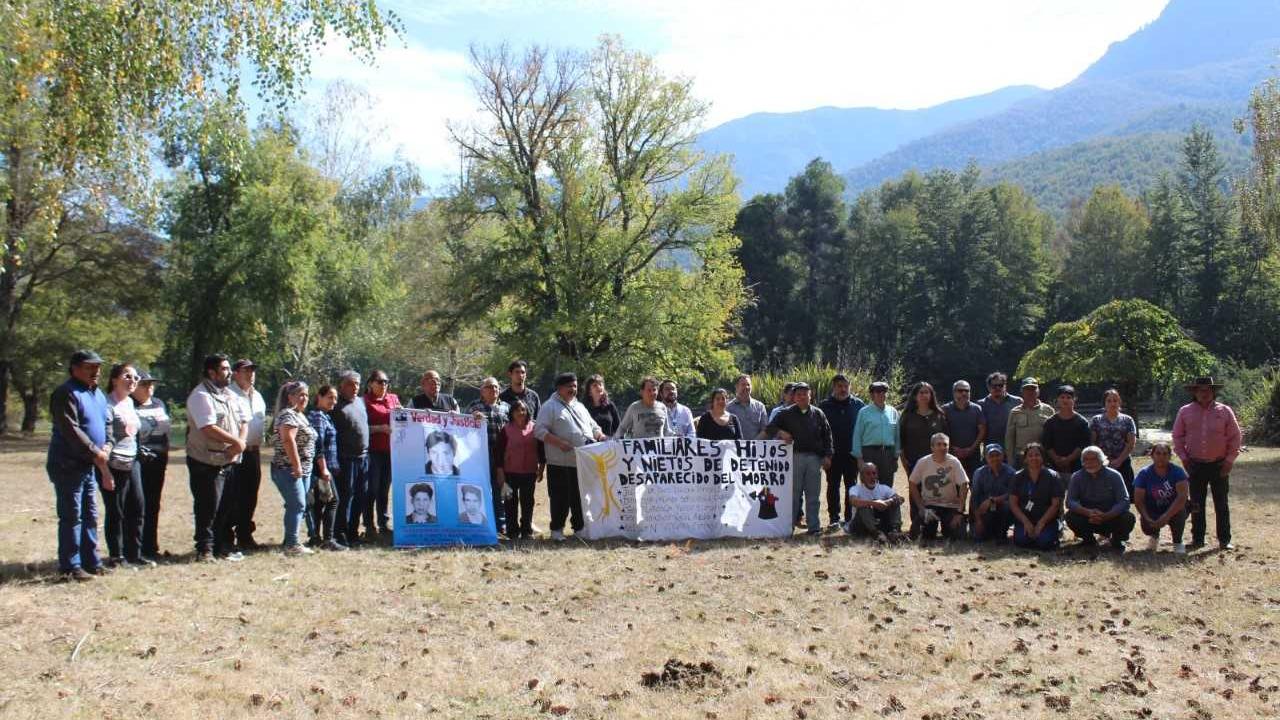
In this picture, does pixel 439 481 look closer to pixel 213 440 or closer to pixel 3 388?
pixel 213 440

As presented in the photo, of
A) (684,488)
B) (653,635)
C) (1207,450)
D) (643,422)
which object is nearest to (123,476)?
(653,635)

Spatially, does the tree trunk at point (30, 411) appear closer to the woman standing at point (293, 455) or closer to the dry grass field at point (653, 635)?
the woman standing at point (293, 455)

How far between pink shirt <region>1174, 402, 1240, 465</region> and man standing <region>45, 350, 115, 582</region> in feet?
32.6

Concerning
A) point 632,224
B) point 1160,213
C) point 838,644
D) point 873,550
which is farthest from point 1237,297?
point 838,644

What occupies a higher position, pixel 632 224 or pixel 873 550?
pixel 632 224

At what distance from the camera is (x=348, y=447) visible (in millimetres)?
9930

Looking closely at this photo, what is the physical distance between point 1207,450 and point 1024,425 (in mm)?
1767

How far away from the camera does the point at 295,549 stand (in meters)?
9.46

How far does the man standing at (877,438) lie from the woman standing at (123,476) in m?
7.17

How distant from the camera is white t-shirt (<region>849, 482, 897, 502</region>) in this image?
10508mm

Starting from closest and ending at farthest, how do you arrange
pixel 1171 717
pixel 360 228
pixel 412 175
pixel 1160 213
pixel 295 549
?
pixel 1171 717
pixel 295 549
pixel 360 228
pixel 412 175
pixel 1160 213

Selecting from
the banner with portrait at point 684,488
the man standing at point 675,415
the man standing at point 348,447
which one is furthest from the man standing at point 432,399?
the man standing at point 675,415

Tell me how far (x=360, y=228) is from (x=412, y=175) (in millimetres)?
8738

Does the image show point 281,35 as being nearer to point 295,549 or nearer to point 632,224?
point 295,549
